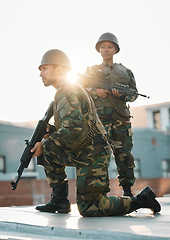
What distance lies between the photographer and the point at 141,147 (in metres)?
23.9

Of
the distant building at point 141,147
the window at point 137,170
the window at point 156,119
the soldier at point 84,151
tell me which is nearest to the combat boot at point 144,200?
the soldier at point 84,151

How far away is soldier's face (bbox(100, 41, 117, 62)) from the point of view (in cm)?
420

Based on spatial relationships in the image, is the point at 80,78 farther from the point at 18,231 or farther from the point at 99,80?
the point at 18,231

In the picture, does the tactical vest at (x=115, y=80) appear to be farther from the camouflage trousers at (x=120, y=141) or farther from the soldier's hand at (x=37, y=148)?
the soldier's hand at (x=37, y=148)

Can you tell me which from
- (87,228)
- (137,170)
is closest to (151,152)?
(137,170)

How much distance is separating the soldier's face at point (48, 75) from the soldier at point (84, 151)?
4.9 inches

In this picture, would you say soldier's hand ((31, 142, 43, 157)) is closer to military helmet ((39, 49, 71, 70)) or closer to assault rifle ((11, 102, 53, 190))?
assault rifle ((11, 102, 53, 190))

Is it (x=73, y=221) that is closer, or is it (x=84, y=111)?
(x=73, y=221)

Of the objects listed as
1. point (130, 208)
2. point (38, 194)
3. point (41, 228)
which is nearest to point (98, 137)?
point (130, 208)

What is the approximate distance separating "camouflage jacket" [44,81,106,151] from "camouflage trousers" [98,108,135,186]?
0.97 metres

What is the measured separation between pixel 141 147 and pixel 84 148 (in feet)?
69.6

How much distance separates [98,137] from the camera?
120 inches

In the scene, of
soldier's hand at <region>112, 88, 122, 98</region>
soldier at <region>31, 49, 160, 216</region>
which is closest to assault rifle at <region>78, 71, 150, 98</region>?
soldier's hand at <region>112, 88, 122, 98</region>

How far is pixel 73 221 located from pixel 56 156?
0.57 m
